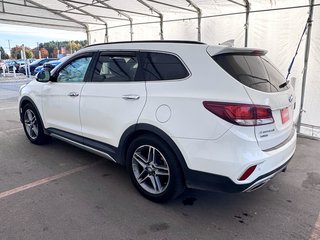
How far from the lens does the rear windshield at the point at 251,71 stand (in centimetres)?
245

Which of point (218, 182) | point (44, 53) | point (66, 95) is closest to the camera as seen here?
point (218, 182)

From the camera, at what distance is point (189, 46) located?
270 centimetres

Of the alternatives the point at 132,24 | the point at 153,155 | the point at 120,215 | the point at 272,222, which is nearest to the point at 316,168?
the point at 272,222

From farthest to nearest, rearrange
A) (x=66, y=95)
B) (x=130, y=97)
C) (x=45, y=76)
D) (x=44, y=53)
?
(x=44, y=53), (x=45, y=76), (x=66, y=95), (x=130, y=97)

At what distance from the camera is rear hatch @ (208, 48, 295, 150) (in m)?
2.38

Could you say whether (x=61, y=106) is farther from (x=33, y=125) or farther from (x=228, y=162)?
(x=228, y=162)

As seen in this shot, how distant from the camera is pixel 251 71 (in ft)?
8.46

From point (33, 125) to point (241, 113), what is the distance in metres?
3.78

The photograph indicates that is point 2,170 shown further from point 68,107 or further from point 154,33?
point 154,33

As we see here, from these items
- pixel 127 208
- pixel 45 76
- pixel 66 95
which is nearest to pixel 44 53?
pixel 45 76

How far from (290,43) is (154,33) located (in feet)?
15.5

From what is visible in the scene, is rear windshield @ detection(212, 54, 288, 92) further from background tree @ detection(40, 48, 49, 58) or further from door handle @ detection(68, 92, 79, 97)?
background tree @ detection(40, 48, 49, 58)

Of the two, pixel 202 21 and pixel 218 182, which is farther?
pixel 202 21

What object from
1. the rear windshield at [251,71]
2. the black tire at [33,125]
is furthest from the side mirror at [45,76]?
the rear windshield at [251,71]
